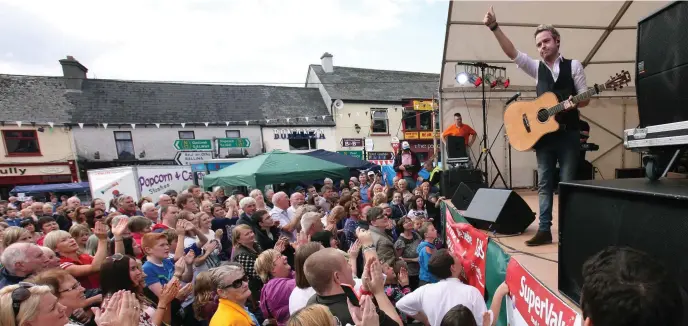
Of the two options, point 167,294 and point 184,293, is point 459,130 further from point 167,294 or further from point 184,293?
point 167,294

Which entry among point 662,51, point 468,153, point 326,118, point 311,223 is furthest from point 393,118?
point 662,51

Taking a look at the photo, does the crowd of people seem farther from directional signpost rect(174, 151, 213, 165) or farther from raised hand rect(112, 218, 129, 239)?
directional signpost rect(174, 151, 213, 165)

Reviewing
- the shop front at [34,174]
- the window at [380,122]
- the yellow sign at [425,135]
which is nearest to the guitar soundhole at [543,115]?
the window at [380,122]

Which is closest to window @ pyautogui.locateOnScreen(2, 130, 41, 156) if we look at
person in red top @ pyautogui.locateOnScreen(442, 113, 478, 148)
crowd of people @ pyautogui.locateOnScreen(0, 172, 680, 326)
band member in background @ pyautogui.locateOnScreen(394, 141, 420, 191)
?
crowd of people @ pyautogui.locateOnScreen(0, 172, 680, 326)

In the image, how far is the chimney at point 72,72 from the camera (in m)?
17.8

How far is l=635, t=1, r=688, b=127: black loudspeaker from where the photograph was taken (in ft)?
4.93

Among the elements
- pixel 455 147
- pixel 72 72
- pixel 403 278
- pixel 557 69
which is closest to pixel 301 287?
pixel 403 278

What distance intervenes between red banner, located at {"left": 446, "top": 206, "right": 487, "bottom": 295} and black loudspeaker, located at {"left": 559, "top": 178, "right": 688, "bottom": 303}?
130 centimetres

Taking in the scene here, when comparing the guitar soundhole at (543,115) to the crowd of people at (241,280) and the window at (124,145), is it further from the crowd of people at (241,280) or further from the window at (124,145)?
the window at (124,145)

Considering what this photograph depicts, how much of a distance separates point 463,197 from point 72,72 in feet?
77.9

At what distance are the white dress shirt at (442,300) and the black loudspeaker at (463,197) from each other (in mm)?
2016

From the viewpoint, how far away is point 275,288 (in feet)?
8.52

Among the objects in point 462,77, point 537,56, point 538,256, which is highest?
point 537,56

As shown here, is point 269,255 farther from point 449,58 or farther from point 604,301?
point 449,58
